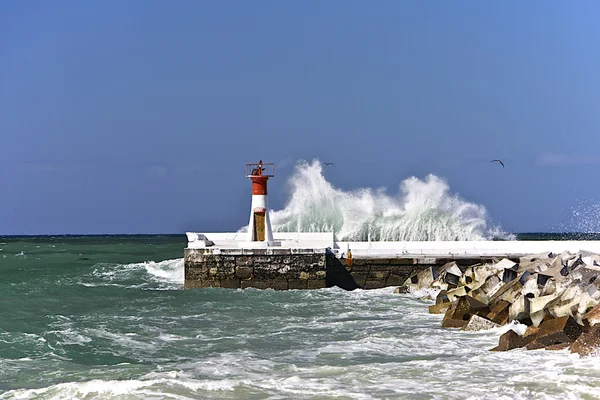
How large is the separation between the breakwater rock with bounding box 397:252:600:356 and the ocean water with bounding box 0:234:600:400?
0.24 meters

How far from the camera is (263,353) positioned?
924 centimetres

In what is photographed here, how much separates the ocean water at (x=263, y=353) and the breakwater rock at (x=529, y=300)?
241 mm

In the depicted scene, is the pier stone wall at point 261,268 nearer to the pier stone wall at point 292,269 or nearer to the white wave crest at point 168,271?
the pier stone wall at point 292,269

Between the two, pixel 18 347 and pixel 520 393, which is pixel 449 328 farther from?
pixel 18 347

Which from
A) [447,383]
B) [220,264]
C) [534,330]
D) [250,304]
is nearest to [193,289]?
[220,264]

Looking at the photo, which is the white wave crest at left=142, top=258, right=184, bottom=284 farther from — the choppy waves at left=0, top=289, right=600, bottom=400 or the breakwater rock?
the choppy waves at left=0, top=289, right=600, bottom=400

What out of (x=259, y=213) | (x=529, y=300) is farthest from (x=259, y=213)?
(x=529, y=300)

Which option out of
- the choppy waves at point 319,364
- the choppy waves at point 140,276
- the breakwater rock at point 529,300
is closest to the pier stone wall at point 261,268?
the breakwater rock at point 529,300

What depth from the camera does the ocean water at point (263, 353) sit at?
23.4 ft

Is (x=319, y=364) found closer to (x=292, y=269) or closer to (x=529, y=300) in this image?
(x=529, y=300)

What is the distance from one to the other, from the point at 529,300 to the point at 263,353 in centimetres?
338

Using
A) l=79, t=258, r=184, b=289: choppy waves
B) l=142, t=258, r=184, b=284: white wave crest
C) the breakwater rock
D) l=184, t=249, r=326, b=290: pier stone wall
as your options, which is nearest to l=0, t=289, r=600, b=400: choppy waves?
the breakwater rock

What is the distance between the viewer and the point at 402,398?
22.3ft

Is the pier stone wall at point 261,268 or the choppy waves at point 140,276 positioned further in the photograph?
the choppy waves at point 140,276
